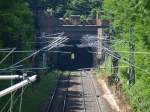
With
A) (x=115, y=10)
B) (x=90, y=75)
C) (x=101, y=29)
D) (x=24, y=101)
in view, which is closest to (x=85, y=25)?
(x=101, y=29)

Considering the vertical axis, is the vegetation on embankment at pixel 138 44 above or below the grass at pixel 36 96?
above

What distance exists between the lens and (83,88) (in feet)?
222

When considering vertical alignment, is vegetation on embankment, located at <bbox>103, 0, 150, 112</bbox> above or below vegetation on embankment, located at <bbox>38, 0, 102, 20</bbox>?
below

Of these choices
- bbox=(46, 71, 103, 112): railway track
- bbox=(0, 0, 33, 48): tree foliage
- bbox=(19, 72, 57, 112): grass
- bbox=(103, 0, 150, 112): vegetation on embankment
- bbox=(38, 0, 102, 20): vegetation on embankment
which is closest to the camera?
bbox=(103, 0, 150, 112): vegetation on embankment

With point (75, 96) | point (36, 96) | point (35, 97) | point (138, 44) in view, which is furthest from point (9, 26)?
point (75, 96)

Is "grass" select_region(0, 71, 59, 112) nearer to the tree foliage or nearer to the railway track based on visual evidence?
the railway track

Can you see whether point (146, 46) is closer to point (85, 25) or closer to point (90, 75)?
point (90, 75)

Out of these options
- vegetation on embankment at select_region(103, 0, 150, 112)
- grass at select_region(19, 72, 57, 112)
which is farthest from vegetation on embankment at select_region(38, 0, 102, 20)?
vegetation on embankment at select_region(103, 0, 150, 112)

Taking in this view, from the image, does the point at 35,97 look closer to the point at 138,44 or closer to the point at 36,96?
the point at 36,96

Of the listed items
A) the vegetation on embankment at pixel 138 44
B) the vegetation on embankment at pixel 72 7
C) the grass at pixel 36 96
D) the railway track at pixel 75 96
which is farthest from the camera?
the vegetation on embankment at pixel 72 7

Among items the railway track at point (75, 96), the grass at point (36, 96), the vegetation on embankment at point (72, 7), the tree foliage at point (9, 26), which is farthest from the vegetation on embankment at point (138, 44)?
the vegetation on embankment at point (72, 7)

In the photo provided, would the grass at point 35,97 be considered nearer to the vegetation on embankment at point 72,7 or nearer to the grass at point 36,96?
the grass at point 36,96

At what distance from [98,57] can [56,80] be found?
16.9 metres

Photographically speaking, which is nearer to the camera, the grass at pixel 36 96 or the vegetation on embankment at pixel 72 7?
the grass at pixel 36 96
